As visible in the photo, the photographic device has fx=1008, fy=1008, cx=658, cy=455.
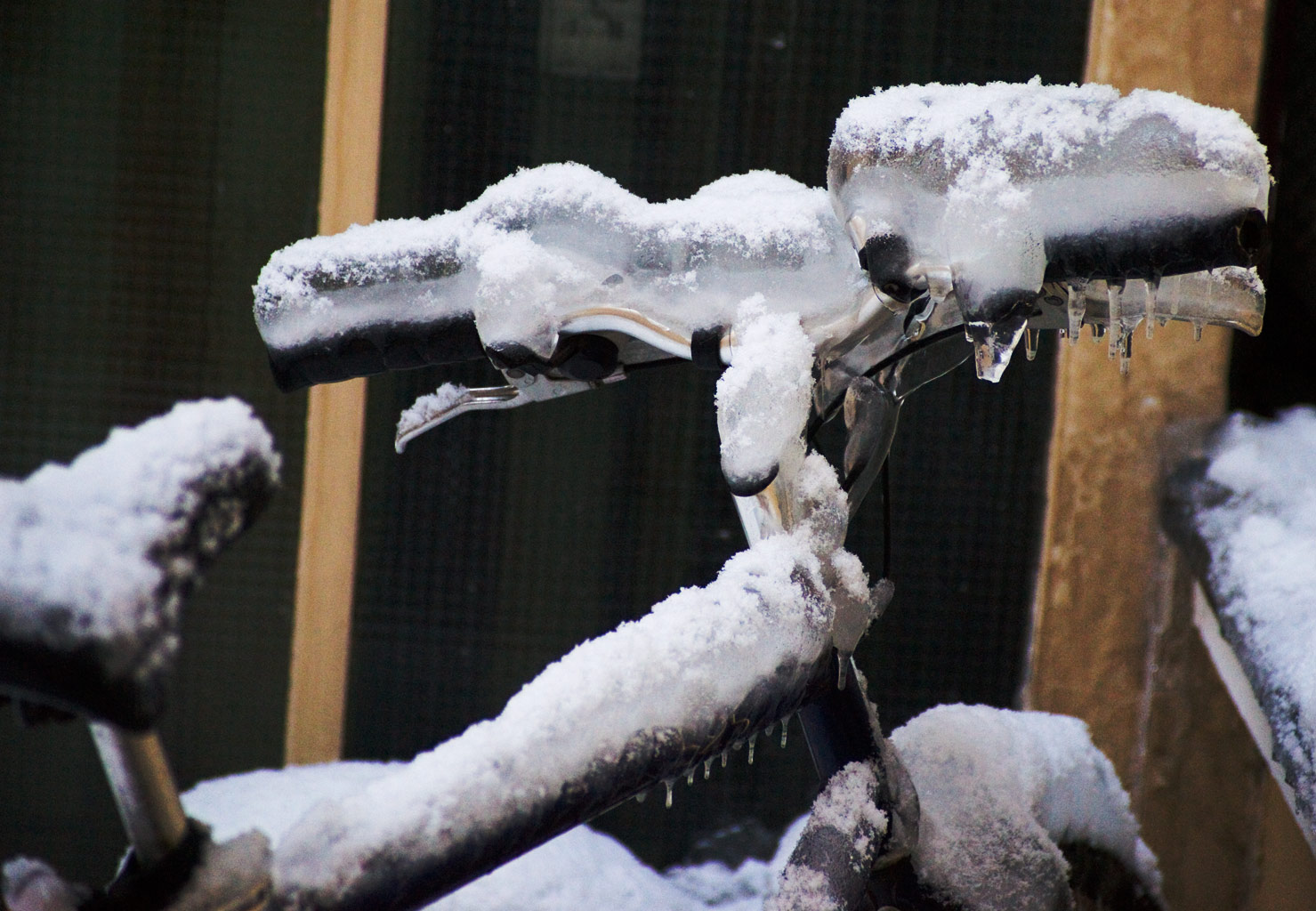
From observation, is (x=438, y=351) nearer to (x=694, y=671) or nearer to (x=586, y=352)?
(x=586, y=352)

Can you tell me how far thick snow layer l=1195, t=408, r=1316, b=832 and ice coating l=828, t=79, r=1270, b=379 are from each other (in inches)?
18.5

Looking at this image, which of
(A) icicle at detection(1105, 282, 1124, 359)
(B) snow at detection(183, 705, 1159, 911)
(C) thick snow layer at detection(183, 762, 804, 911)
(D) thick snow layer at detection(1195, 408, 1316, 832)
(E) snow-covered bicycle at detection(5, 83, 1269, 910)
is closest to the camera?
(E) snow-covered bicycle at detection(5, 83, 1269, 910)

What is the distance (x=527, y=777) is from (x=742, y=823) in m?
1.29

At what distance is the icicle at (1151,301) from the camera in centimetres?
50

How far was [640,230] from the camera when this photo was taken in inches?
24.9

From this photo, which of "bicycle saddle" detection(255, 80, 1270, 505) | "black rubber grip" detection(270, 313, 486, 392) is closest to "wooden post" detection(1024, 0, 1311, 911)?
"bicycle saddle" detection(255, 80, 1270, 505)

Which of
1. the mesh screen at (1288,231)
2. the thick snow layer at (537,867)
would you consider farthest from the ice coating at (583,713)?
the mesh screen at (1288,231)

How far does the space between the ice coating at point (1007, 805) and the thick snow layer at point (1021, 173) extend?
346 mm

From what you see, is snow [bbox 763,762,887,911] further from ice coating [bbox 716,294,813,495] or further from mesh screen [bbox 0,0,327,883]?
mesh screen [bbox 0,0,327,883]

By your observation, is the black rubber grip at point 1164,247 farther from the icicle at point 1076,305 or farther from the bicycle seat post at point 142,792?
the bicycle seat post at point 142,792

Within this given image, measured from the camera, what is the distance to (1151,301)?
532mm

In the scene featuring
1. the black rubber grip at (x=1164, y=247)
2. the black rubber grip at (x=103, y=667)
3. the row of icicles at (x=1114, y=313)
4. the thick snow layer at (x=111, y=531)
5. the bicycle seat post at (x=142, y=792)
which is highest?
the black rubber grip at (x=1164, y=247)

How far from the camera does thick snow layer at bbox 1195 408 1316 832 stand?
79 cm

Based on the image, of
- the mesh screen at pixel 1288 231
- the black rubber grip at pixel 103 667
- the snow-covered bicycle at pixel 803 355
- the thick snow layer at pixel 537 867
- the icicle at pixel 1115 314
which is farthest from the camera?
the mesh screen at pixel 1288 231
